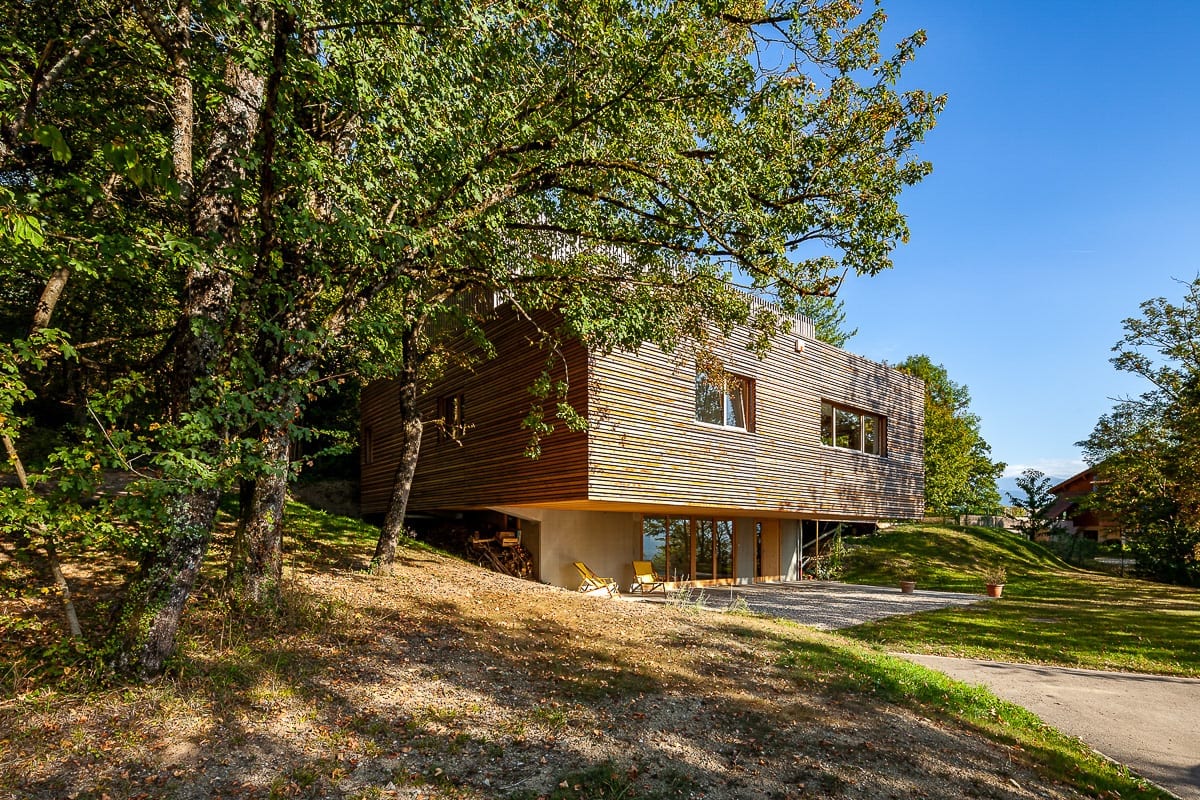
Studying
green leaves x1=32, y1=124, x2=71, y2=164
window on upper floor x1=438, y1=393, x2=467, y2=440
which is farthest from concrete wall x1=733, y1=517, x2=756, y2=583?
green leaves x1=32, y1=124, x2=71, y2=164

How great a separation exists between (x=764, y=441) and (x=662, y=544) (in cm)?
391

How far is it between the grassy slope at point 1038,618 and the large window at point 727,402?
4950mm

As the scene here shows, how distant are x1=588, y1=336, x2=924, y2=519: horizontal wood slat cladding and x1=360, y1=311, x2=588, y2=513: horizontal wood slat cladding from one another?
564mm

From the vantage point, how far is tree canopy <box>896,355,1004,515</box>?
117ft

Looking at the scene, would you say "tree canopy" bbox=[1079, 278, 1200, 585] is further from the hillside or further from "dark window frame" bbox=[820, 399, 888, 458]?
the hillside

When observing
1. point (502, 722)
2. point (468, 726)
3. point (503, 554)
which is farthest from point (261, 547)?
point (503, 554)

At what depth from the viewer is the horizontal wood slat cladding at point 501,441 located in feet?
39.0

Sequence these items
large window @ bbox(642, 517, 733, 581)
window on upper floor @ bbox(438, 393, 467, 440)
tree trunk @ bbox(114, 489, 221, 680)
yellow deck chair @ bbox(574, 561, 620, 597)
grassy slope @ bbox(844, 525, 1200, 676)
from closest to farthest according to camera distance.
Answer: tree trunk @ bbox(114, 489, 221, 680)
grassy slope @ bbox(844, 525, 1200, 676)
yellow deck chair @ bbox(574, 561, 620, 597)
window on upper floor @ bbox(438, 393, 467, 440)
large window @ bbox(642, 517, 733, 581)

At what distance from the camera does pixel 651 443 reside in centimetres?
1248

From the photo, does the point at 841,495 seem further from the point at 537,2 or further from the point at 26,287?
the point at 26,287

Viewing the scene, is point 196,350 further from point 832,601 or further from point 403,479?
point 832,601

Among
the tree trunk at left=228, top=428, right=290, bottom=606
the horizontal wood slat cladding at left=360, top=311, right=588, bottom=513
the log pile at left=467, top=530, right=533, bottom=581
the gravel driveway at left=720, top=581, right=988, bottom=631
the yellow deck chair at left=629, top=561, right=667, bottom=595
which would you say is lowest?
the gravel driveway at left=720, top=581, right=988, bottom=631

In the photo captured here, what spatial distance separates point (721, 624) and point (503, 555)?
6842mm

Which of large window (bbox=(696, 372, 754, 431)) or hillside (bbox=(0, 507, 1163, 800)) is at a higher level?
large window (bbox=(696, 372, 754, 431))
